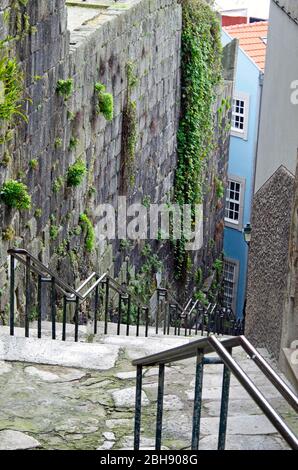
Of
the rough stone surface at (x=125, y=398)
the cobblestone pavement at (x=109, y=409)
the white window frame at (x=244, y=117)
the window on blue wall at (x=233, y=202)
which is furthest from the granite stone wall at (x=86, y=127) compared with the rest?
the window on blue wall at (x=233, y=202)

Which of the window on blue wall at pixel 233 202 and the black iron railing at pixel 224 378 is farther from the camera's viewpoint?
the window on blue wall at pixel 233 202

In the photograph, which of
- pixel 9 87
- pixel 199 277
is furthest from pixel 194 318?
pixel 9 87

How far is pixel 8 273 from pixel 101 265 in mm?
3651

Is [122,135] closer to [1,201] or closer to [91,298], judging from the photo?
[91,298]

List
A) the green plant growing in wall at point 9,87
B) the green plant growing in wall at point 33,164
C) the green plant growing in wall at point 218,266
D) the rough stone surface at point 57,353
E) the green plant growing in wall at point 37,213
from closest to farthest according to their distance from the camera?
the rough stone surface at point 57,353 → the green plant growing in wall at point 9,87 → the green plant growing in wall at point 33,164 → the green plant growing in wall at point 37,213 → the green plant growing in wall at point 218,266

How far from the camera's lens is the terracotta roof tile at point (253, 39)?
23.3m

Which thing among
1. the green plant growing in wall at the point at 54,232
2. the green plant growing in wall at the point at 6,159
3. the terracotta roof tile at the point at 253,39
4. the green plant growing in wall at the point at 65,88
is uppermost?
the terracotta roof tile at the point at 253,39

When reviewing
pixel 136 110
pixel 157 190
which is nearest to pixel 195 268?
pixel 157 190

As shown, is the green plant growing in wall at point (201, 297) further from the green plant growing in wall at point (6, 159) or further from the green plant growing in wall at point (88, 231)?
the green plant growing in wall at point (6, 159)

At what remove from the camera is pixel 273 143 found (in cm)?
797

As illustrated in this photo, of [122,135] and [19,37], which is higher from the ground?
[19,37]

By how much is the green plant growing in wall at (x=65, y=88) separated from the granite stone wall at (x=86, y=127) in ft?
0.22

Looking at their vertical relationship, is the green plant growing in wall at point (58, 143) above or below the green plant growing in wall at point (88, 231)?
above

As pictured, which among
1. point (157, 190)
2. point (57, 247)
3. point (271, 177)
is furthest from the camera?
point (157, 190)
